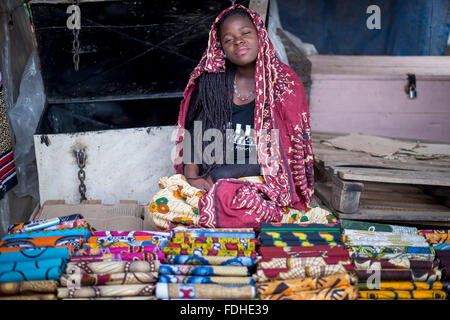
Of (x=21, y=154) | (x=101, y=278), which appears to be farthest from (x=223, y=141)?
(x=21, y=154)

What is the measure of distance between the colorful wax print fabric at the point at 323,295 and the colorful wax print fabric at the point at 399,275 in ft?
0.34

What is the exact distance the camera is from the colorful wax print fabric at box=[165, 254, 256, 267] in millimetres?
1646

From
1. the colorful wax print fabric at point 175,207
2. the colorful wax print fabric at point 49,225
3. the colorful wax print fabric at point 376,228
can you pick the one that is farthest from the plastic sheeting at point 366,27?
the colorful wax print fabric at point 49,225

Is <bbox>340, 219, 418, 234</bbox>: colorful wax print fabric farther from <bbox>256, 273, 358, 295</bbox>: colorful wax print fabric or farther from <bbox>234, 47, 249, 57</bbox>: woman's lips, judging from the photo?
<bbox>234, 47, 249, 57</bbox>: woman's lips

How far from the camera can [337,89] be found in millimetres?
3365

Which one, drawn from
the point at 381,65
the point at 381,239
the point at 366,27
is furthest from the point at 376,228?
the point at 366,27

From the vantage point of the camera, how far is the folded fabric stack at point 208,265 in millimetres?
1482

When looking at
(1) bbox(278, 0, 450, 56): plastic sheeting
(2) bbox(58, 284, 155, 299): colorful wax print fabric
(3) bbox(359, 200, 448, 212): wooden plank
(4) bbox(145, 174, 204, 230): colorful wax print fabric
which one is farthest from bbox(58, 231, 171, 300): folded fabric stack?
(1) bbox(278, 0, 450, 56): plastic sheeting

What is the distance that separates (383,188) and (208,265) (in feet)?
5.87

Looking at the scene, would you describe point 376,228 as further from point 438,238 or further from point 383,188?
point 383,188

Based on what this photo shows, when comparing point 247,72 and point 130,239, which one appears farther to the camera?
point 247,72

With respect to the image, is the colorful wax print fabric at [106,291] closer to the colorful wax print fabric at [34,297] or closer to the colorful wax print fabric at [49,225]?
the colorful wax print fabric at [34,297]

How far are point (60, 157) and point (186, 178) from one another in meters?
0.89

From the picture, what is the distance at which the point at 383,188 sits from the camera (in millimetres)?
2951
